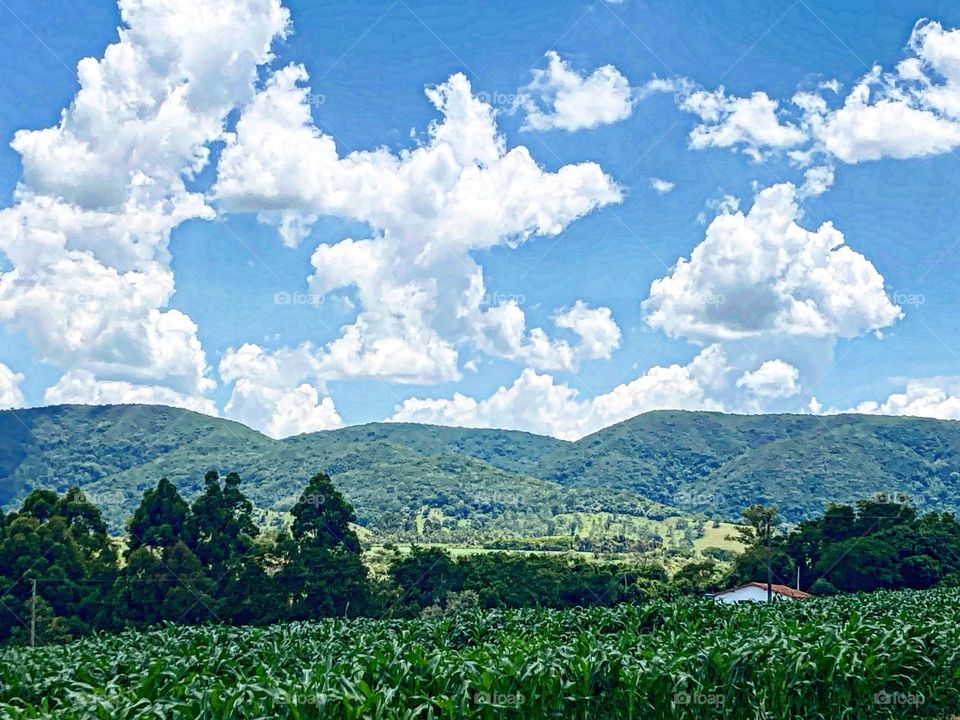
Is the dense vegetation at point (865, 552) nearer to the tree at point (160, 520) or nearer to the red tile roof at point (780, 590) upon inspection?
the red tile roof at point (780, 590)

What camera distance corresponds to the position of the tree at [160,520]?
49.8 meters

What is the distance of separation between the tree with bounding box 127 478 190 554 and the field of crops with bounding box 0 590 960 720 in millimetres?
35487

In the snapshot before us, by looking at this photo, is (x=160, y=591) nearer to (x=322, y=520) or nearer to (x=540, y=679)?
(x=322, y=520)

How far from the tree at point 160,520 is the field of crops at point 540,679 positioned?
35487 mm

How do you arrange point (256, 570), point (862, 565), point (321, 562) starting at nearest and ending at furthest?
point (256, 570), point (321, 562), point (862, 565)

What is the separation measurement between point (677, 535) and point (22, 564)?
148478 millimetres

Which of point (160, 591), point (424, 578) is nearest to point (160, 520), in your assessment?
point (160, 591)

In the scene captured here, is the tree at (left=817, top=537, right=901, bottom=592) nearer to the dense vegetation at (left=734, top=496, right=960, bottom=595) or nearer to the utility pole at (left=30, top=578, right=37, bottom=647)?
the dense vegetation at (left=734, top=496, right=960, bottom=595)

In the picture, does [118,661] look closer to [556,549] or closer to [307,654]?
[307,654]

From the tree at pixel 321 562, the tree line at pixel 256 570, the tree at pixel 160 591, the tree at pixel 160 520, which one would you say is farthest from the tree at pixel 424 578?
the tree at pixel 160 520

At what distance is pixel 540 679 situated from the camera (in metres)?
10.7

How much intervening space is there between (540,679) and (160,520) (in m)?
44.5

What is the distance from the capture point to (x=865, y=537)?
63.6 m

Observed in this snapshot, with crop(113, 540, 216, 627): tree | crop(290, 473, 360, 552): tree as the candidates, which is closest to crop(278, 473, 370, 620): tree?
crop(290, 473, 360, 552): tree
